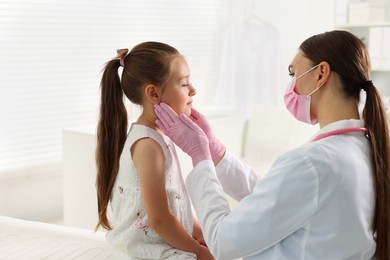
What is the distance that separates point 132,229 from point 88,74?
2.35 meters

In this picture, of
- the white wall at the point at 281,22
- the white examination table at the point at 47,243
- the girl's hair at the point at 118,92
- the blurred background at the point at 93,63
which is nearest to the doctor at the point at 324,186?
the girl's hair at the point at 118,92

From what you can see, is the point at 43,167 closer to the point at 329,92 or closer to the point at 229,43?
the point at 229,43

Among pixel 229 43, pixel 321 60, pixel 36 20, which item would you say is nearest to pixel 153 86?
pixel 321 60

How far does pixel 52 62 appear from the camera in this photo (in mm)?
3551

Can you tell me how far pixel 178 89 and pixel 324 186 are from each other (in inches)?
22.8

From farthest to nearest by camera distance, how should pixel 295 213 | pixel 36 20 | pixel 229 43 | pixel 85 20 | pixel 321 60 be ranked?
pixel 229 43
pixel 85 20
pixel 36 20
pixel 321 60
pixel 295 213

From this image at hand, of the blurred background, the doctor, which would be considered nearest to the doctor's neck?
the doctor

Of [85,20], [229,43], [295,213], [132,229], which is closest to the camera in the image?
[295,213]

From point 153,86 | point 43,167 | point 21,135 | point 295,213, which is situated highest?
point 153,86

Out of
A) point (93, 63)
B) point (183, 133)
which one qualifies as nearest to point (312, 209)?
point (183, 133)

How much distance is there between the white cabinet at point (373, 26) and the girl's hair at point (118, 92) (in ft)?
8.70

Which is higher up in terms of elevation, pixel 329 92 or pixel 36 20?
pixel 36 20

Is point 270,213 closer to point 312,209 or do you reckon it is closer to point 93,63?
point 312,209

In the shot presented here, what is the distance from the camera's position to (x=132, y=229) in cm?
158
